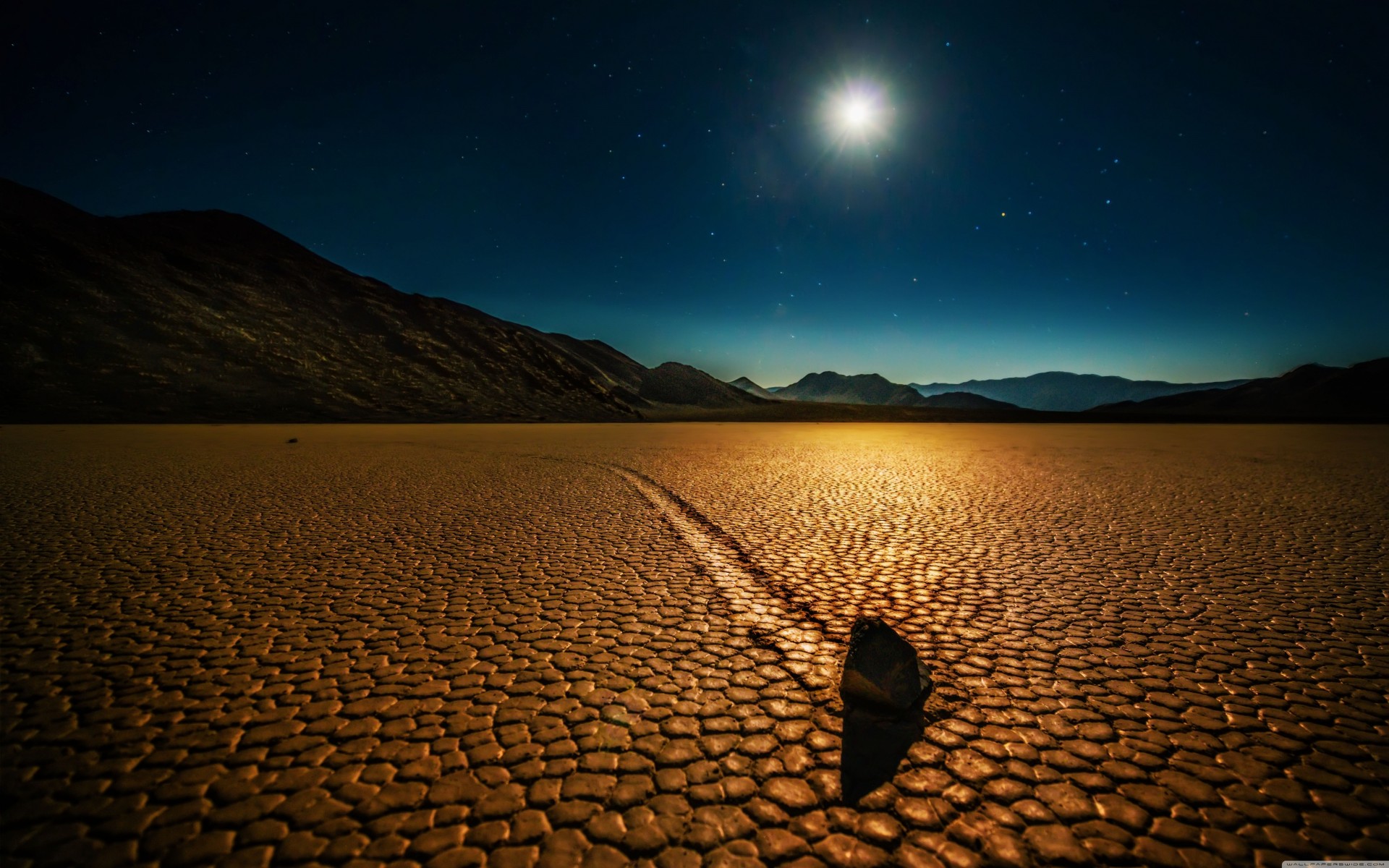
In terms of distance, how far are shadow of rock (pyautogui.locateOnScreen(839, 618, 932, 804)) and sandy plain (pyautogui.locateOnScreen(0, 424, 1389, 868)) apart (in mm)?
72

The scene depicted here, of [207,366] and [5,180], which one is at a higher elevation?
[5,180]

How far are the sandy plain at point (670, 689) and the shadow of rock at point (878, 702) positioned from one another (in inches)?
2.9

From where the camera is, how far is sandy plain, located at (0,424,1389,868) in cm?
174

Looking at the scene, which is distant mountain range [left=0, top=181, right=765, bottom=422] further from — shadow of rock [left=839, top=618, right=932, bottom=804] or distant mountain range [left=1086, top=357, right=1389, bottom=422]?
distant mountain range [left=1086, top=357, right=1389, bottom=422]

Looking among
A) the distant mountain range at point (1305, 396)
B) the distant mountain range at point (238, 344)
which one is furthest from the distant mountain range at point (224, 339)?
the distant mountain range at point (1305, 396)

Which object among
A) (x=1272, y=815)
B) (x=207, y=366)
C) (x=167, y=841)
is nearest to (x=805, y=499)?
(x=1272, y=815)

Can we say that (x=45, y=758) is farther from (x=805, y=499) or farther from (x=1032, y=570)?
(x=805, y=499)

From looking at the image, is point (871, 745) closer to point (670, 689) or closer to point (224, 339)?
point (670, 689)

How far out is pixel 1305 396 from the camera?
323 feet

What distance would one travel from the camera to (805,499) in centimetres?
796

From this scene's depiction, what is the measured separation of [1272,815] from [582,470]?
A: 10.6m

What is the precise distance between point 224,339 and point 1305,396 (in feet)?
534

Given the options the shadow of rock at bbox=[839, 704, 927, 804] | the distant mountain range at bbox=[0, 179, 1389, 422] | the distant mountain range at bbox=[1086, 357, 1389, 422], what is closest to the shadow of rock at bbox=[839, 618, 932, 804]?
the shadow of rock at bbox=[839, 704, 927, 804]

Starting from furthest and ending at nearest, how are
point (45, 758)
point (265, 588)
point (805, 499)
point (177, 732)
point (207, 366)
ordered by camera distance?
point (207, 366), point (805, 499), point (265, 588), point (177, 732), point (45, 758)
